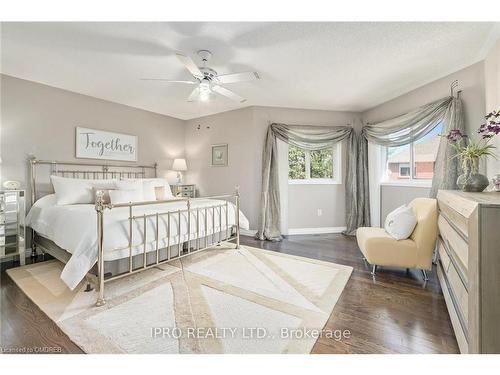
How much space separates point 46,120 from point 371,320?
15.2ft

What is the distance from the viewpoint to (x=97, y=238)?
1916mm

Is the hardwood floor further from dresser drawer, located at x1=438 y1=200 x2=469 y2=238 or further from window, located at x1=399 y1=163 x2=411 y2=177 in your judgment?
window, located at x1=399 y1=163 x2=411 y2=177

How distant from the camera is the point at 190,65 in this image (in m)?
2.16

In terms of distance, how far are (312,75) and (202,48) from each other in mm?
1443

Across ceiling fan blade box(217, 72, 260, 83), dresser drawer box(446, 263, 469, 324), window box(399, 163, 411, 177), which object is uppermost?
ceiling fan blade box(217, 72, 260, 83)

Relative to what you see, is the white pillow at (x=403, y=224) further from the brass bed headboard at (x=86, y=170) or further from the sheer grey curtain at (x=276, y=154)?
the brass bed headboard at (x=86, y=170)

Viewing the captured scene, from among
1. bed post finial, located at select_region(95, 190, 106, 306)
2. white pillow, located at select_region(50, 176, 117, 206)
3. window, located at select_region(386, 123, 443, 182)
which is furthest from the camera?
window, located at select_region(386, 123, 443, 182)

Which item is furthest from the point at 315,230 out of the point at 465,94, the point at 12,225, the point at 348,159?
the point at 12,225

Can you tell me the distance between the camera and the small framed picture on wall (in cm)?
473

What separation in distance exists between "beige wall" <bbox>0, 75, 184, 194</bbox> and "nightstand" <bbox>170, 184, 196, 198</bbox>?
33.6 inches

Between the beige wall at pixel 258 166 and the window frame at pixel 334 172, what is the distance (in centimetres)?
9

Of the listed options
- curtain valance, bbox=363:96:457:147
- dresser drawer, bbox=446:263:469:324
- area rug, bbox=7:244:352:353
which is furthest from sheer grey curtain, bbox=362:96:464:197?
area rug, bbox=7:244:352:353
